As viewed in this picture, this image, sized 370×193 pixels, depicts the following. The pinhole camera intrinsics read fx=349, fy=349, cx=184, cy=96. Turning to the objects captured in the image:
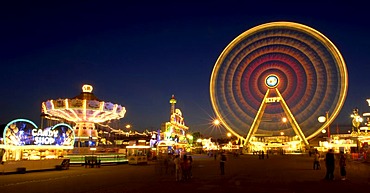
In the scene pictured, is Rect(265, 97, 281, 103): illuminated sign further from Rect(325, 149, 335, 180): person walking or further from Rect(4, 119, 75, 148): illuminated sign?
Rect(325, 149, 335, 180): person walking

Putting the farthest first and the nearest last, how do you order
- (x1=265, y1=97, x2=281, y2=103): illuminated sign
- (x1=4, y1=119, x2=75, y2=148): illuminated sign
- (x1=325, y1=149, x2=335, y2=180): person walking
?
(x1=265, y1=97, x2=281, y2=103): illuminated sign
(x1=4, y1=119, x2=75, y2=148): illuminated sign
(x1=325, y1=149, x2=335, y2=180): person walking

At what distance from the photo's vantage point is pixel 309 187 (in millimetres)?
12477

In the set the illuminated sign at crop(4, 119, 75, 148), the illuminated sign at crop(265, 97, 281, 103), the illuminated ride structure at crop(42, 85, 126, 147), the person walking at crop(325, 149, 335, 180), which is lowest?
the person walking at crop(325, 149, 335, 180)

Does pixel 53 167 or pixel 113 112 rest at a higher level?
pixel 113 112

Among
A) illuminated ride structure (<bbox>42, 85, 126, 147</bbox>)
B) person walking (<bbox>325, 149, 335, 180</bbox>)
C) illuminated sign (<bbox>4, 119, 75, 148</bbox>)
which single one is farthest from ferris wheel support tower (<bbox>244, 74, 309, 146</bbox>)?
person walking (<bbox>325, 149, 335, 180</bbox>)

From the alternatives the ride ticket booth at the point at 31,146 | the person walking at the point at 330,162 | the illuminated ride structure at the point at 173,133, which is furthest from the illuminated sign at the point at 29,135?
the illuminated ride structure at the point at 173,133

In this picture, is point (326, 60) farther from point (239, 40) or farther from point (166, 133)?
point (166, 133)

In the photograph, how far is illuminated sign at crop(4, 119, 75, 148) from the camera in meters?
25.9

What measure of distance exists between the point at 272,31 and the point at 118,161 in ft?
89.5

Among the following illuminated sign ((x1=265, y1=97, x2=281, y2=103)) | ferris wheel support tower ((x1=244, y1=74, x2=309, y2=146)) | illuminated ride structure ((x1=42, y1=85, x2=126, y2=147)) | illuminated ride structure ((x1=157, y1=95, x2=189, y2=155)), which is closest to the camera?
illuminated ride structure ((x1=42, y1=85, x2=126, y2=147))

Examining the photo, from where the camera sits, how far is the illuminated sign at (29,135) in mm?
25922

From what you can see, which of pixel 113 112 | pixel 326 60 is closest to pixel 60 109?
pixel 113 112

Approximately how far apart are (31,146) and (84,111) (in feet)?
55.0

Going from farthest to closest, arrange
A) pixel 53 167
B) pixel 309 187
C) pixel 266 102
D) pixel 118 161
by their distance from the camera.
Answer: pixel 266 102
pixel 118 161
pixel 53 167
pixel 309 187
